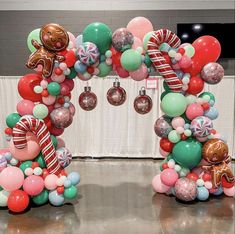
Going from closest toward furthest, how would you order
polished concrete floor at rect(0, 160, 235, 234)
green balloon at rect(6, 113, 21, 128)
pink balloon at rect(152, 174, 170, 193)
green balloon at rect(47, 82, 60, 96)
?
polished concrete floor at rect(0, 160, 235, 234) → green balloon at rect(47, 82, 60, 96) → green balloon at rect(6, 113, 21, 128) → pink balloon at rect(152, 174, 170, 193)

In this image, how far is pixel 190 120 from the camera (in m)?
3.71

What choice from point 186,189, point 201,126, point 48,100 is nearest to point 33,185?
point 48,100

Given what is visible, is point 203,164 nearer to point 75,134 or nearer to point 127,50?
point 127,50

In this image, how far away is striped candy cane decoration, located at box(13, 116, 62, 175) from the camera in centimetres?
339

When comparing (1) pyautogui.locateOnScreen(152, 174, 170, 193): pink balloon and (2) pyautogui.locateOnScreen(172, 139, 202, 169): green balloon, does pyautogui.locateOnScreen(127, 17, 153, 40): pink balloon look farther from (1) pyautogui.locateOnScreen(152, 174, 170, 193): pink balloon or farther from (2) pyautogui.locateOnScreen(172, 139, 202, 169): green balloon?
(1) pyautogui.locateOnScreen(152, 174, 170, 193): pink balloon

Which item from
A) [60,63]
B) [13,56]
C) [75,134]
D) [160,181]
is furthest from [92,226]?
[13,56]

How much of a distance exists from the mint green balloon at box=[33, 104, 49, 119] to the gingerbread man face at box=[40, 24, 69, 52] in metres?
0.64

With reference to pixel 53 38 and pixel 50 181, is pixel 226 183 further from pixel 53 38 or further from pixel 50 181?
pixel 53 38

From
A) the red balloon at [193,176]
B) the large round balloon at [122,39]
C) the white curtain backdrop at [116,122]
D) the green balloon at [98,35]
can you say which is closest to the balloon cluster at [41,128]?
the green balloon at [98,35]

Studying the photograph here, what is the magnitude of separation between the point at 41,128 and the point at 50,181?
1.93ft

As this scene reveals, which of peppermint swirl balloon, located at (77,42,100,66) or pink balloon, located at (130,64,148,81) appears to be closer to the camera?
peppermint swirl balloon, located at (77,42,100,66)

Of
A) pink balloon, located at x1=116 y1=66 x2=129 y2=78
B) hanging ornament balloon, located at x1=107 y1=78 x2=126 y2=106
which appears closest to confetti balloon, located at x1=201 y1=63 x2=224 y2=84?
pink balloon, located at x1=116 y1=66 x2=129 y2=78

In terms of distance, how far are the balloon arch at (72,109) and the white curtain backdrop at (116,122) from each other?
74.2 inches

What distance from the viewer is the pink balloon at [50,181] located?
11.5 ft
